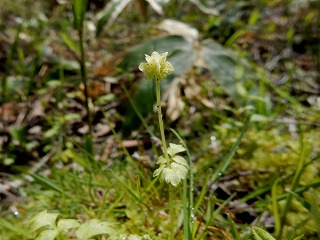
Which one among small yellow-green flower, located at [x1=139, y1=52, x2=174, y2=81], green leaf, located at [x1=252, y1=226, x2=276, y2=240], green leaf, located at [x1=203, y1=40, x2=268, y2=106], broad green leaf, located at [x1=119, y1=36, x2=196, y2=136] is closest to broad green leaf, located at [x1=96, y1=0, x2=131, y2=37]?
broad green leaf, located at [x1=119, y1=36, x2=196, y2=136]

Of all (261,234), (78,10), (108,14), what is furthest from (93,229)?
(108,14)

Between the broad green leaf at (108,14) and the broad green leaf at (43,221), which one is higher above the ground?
the broad green leaf at (108,14)

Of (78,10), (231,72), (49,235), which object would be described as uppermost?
(78,10)

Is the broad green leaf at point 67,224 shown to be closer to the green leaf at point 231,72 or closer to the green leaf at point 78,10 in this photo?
the green leaf at point 78,10

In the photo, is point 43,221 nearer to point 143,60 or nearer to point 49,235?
point 49,235

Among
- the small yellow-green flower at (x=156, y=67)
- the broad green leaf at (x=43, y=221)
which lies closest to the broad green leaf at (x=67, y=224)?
the broad green leaf at (x=43, y=221)
